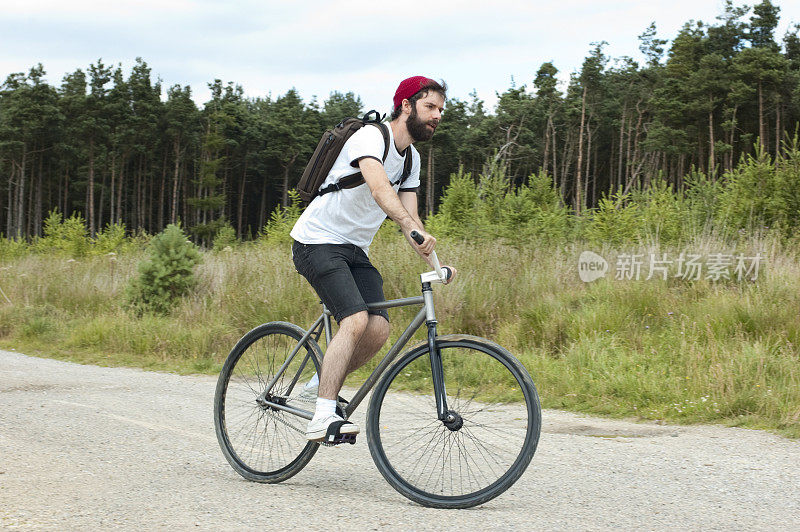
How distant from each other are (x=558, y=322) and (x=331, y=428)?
6.06 metres

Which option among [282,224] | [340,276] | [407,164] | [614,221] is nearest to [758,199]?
[614,221]

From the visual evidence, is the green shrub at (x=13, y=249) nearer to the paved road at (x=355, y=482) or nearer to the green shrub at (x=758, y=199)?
the green shrub at (x=758, y=199)

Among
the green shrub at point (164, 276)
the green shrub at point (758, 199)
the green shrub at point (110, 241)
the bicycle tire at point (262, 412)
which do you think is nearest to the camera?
the bicycle tire at point (262, 412)

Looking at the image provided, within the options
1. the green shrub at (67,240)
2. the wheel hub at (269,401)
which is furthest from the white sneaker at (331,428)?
the green shrub at (67,240)

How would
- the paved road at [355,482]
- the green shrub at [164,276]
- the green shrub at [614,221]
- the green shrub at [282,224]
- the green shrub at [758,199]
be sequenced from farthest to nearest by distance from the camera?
the green shrub at [282,224], the green shrub at [614,221], the green shrub at [758,199], the green shrub at [164,276], the paved road at [355,482]

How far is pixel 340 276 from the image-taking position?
13.5 ft

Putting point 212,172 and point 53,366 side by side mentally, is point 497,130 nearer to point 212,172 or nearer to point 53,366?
point 212,172

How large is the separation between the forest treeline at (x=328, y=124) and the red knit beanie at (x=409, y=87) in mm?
66287

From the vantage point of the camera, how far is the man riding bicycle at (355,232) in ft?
13.0

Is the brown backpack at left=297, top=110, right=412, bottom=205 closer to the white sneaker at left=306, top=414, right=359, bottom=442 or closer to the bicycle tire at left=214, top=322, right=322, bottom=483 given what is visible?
the bicycle tire at left=214, top=322, right=322, bottom=483

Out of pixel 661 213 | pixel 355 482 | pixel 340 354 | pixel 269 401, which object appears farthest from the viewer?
pixel 661 213

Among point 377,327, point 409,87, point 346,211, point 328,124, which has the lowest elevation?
point 377,327

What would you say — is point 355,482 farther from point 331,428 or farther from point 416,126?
point 416,126

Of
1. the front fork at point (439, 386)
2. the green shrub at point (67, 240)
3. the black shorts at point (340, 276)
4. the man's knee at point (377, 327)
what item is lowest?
the green shrub at point (67, 240)
